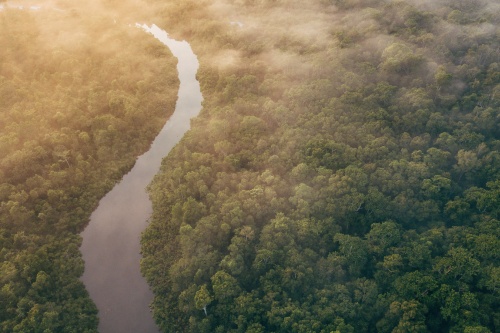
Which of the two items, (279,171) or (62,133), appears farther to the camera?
(62,133)

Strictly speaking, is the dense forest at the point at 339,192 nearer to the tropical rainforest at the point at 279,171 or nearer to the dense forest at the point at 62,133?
the tropical rainforest at the point at 279,171

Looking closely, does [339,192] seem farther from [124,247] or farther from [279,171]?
[124,247]

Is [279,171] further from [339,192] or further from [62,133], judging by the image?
[62,133]

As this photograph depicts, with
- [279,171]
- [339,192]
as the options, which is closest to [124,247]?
[279,171]

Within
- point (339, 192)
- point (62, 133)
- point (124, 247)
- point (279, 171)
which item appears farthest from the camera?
point (62, 133)

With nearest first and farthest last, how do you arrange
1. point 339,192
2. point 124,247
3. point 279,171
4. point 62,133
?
point 339,192 < point 124,247 < point 279,171 < point 62,133

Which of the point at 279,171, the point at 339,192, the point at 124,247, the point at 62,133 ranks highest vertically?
the point at 339,192

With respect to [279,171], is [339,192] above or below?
above
